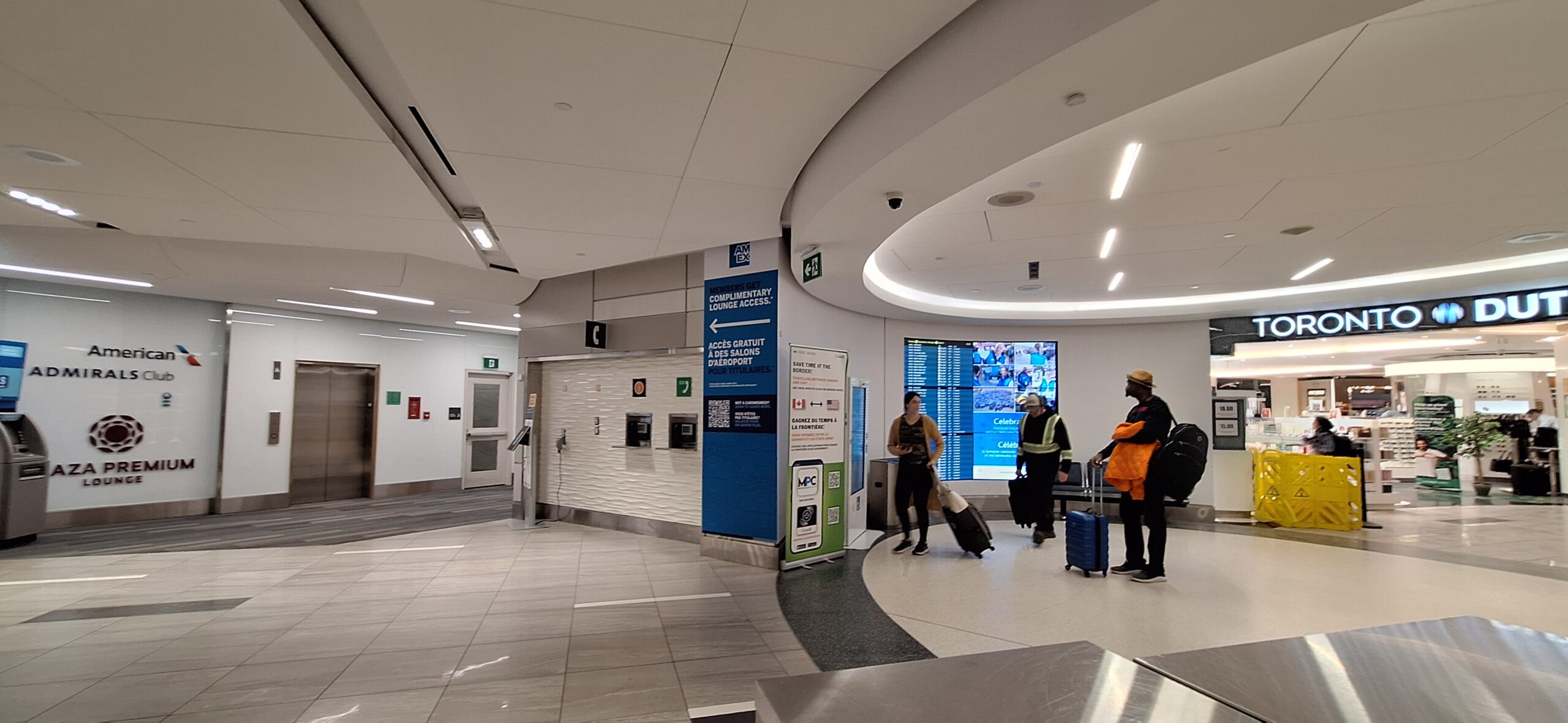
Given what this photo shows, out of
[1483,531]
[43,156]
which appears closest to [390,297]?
[43,156]

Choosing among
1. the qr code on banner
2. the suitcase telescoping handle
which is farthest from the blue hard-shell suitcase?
the qr code on banner

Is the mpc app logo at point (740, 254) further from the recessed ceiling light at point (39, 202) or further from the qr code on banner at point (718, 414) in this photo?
the recessed ceiling light at point (39, 202)

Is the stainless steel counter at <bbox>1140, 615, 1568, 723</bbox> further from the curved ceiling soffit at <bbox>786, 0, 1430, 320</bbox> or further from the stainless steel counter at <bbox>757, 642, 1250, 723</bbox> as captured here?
the curved ceiling soffit at <bbox>786, 0, 1430, 320</bbox>

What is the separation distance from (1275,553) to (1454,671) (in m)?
6.66

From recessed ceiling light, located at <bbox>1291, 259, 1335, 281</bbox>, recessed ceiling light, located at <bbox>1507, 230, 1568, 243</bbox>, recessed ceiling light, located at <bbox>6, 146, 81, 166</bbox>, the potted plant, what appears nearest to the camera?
recessed ceiling light, located at <bbox>6, 146, 81, 166</bbox>

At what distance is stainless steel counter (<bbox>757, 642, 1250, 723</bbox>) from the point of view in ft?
2.76

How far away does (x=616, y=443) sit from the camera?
753cm

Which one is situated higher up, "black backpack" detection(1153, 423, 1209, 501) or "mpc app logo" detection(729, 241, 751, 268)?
"mpc app logo" detection(729, 241, 751, 268)

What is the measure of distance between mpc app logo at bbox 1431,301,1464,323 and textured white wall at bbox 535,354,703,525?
8.51 meters

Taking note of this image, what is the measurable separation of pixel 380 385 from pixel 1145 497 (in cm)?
1077

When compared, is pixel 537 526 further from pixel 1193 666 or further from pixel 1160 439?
pixel 1193 666

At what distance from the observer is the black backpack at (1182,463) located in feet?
16.7

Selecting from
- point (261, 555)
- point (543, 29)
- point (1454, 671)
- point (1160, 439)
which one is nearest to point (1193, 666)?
point (1454, 671)

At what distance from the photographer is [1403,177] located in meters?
3.99
